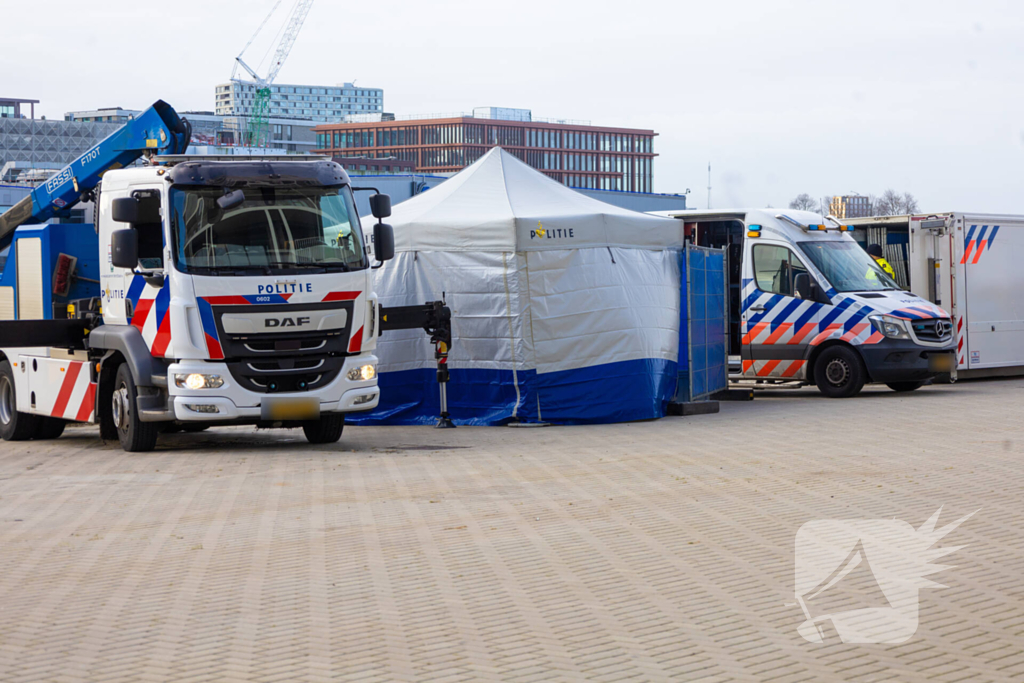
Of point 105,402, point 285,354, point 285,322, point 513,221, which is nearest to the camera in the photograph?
point 285,322

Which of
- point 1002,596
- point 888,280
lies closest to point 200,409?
point 1002,596

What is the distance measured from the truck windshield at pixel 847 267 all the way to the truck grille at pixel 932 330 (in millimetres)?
897

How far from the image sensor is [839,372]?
18938 millimetres

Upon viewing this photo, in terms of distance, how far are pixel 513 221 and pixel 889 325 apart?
6721 mm

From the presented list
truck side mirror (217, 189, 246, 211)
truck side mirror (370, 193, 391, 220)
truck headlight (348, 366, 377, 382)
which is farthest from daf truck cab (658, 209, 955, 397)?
truck side mirror (217, 189, 246, 211)

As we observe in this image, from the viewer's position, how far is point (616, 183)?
174625 millimetres

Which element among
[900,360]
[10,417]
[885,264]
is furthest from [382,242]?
[885,264]

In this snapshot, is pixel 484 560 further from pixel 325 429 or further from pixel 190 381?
pixel 325 429

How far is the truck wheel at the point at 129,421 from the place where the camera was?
1252 centimetres

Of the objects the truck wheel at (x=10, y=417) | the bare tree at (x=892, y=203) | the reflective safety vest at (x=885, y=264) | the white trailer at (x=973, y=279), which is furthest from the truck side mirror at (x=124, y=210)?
the bare tree at (x=892, y=203)

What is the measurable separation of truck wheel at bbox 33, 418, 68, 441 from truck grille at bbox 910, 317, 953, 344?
12.1 meters

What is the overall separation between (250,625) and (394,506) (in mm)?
3232

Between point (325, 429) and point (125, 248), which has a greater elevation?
point (125, 248)

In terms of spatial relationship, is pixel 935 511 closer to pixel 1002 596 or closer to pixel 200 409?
pixel 1002 596
